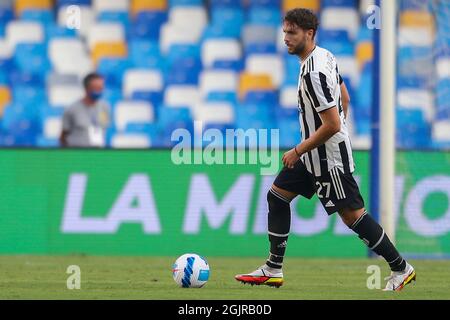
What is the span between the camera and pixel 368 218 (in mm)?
8250

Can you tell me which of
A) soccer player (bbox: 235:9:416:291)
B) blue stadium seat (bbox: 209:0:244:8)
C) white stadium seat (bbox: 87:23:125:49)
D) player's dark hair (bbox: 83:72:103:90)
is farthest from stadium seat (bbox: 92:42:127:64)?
soccer player (bbox: 235:9:416:291)

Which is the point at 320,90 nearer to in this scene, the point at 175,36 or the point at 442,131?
the point at 442,131

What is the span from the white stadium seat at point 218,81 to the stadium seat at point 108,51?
136 cm

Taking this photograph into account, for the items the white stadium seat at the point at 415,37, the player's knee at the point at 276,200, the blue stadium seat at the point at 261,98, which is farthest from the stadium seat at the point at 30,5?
the player's knee at the point at 276,200

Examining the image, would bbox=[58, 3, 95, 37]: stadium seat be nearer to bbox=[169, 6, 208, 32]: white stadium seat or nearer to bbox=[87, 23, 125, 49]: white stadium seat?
bbox=[87, 23, 125, 49]: white stadium seat

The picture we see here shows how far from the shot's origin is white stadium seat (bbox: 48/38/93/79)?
1758 cm

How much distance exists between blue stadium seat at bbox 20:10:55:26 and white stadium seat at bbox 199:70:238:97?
2624mm

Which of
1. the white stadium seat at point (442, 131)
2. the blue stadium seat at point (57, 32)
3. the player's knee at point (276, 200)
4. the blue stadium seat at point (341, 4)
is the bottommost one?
the player's knee at point (276, 200)

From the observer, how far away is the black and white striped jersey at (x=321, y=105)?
8.14m

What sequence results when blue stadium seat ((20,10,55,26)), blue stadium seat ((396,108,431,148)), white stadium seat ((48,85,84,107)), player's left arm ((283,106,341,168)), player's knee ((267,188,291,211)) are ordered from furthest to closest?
blue stadium seat ((20,10,55,26)) → white stadium seat ((48,85,84,107)) → blue stadium seat ((396,108,431,148)) → player's knee ((267,188,291,211)) → player's left arm ((283,106,341,168))

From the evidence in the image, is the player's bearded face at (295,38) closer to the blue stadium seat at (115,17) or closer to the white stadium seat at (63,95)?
the white stadium seat at (63,95)

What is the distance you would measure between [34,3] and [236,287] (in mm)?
10341
